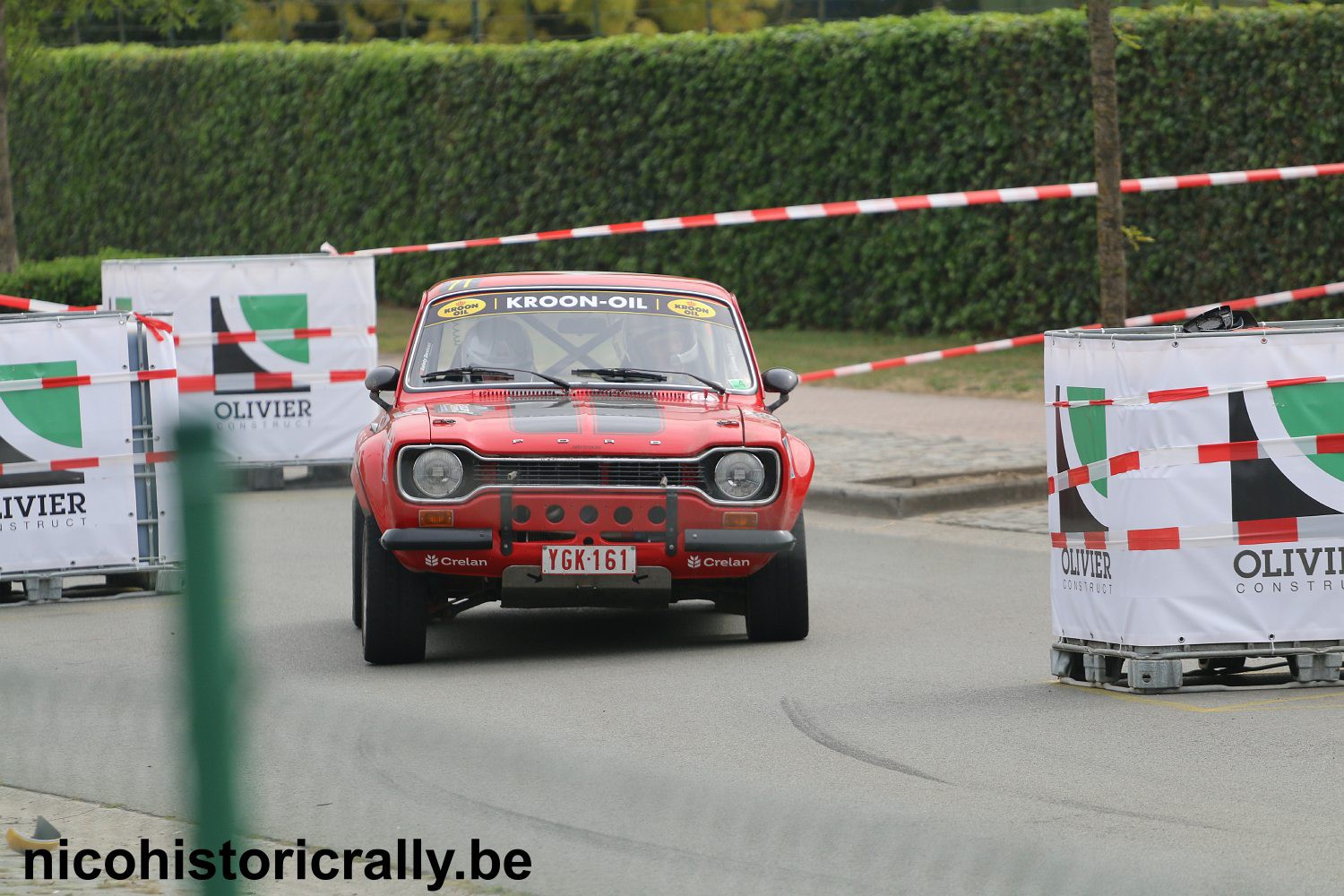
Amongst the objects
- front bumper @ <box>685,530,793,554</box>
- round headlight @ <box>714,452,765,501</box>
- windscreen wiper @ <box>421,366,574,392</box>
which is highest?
windscreen wiper @ <box>421,366,574,392</box>

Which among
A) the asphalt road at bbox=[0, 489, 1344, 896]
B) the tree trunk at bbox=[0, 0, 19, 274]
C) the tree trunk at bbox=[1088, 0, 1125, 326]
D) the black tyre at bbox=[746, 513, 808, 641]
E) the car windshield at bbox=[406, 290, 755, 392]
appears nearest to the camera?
the asphalt road at bbox=[0, 489, 1344, 896]

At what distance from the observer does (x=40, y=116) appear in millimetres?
36281

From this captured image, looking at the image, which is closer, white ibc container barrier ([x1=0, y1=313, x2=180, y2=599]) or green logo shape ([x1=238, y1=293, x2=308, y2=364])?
white ibc container barrier ([x1=0, y1=313, x2=180, y2=599])

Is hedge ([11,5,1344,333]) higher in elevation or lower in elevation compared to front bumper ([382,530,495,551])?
higher

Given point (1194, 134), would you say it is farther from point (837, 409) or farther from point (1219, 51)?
point (837, 409)

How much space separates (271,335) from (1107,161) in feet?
19.4

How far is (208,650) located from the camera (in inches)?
109

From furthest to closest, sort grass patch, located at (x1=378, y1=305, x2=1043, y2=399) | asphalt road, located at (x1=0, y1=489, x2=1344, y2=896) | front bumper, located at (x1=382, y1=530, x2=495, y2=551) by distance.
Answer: grass patch, located at (x1=378, y1=305, x2=1043, y2=399) < front bumper, located at (x1=382, y1=530, x2=495, y2=551) < asphalt road, located at (x1=0, y1=489, x2=1344, y2=896)

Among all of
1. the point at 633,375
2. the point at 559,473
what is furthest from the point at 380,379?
the point at 559,473

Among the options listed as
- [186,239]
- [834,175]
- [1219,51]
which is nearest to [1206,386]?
[1219,51]

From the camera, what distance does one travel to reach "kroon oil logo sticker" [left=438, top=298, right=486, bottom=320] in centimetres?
974

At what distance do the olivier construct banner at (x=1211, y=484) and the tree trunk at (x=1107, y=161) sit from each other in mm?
5908

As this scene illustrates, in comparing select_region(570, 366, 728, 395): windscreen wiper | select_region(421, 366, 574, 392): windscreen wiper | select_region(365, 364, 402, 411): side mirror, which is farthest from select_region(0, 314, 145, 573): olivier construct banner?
select_region(570, 366, 728, 395): windscreen wiper

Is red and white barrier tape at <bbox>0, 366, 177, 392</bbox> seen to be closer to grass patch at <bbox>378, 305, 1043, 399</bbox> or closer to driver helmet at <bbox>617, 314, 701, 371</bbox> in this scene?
driver helmet at <bbox>617, 314, 701, 371</bbox>
